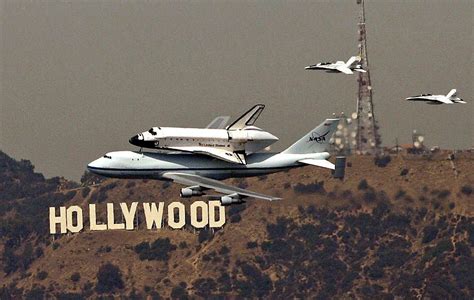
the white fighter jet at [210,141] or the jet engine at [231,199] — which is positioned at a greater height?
the white fighter jet at [210,141]

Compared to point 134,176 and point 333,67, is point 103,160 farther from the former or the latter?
Answer: point 333,67

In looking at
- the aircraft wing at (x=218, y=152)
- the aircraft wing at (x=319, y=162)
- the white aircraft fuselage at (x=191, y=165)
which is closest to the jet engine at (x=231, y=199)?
the aircraft wing at (x=218, y=152)

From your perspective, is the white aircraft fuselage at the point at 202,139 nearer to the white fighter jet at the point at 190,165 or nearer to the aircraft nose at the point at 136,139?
the aircraft nose at the point at 136,139

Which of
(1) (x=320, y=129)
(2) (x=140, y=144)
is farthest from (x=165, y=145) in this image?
(1) (x=320, y=129)

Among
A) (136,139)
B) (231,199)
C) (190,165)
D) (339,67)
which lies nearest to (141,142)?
(136,139)

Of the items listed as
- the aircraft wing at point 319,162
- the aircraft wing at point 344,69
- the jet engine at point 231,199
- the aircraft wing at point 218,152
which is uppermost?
the aircraft wing at point 344,69

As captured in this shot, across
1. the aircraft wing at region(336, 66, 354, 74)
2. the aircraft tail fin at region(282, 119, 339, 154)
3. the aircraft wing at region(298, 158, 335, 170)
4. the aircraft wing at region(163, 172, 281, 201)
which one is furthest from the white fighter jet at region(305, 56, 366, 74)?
the aircraft wing at region(163, 172, 281, 201)

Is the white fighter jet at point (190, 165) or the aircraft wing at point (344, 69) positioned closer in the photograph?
the white fighter jet at point (190, 165)
